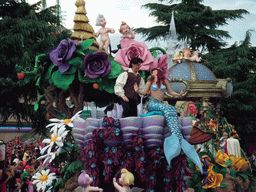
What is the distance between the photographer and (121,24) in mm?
5020

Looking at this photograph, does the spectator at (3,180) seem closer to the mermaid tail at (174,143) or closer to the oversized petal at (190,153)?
the mermaid tail at (174,143)

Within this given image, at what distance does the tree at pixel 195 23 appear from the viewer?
68.2ft

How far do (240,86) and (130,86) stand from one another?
1488cm

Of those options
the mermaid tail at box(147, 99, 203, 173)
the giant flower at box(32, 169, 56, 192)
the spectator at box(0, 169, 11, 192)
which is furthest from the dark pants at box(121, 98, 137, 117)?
the spectator at box(0, 169, 11, 192)

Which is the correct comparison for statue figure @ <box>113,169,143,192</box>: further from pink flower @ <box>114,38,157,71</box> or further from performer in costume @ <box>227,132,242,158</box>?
performer in costume @ <box>227,132,242,158</box>

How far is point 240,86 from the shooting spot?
18234mm

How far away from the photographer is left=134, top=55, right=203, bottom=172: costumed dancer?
377cm

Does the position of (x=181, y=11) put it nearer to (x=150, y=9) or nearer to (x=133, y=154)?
(x=150, y=9)

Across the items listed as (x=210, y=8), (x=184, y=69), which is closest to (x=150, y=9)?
(x=210, y=8)

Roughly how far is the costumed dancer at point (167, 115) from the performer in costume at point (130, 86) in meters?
0.14

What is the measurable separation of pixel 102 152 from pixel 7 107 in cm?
977

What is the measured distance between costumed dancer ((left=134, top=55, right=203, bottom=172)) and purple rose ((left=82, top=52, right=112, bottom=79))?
703 mm

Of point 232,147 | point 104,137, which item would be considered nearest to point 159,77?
point 104,137

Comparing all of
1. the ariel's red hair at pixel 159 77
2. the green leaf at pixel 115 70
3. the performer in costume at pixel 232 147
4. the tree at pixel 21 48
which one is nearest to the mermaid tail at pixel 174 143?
the ariel's red hair at pixel 159 77
